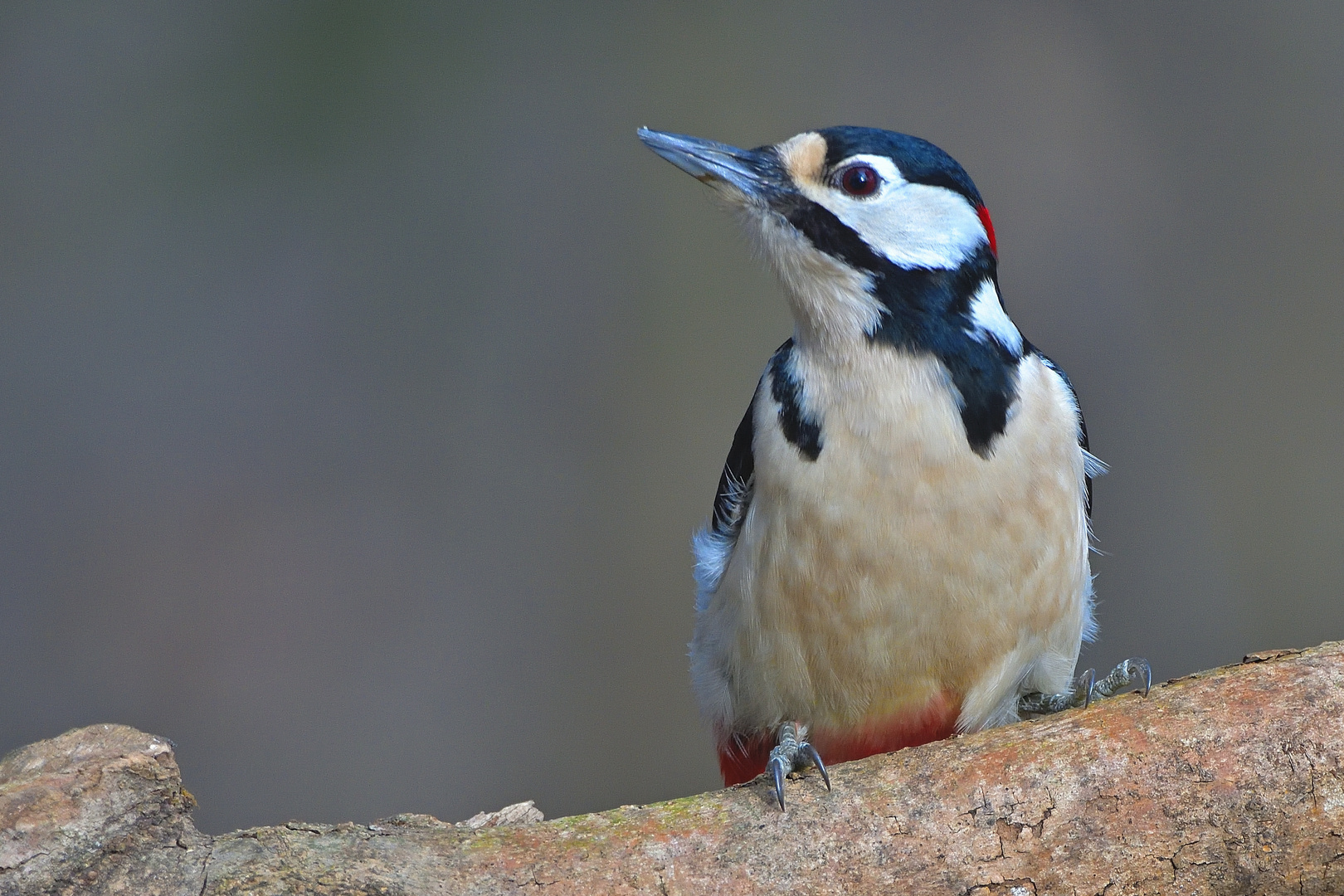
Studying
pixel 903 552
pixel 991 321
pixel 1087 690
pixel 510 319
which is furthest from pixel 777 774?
pixel 510 319

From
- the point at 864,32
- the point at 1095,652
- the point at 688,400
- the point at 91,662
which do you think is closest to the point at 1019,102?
the point at 864,32

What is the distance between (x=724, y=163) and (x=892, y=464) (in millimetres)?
640

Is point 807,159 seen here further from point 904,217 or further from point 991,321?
point 991,321

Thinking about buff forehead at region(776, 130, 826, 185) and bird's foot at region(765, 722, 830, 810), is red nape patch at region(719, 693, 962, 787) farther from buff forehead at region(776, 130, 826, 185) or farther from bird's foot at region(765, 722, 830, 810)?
buff forehead at region(776, 130, 826, 185)

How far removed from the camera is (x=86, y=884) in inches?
63.1

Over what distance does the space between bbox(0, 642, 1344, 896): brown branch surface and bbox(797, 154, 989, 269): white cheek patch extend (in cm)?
84

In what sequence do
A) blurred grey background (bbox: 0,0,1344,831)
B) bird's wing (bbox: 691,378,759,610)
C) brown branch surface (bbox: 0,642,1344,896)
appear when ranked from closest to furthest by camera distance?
brown branch surface (bbox: 0,642,1344,896), bird's wing (bbox: 691,378,759,610), blurred grey background (bbox: 0,0,1344,831)

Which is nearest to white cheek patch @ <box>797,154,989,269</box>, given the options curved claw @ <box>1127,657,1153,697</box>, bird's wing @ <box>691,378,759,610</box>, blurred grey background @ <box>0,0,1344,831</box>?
bird's wing @ <box>691,378,759,610</box>

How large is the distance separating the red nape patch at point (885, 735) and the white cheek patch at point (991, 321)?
67cm

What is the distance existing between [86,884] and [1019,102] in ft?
13.6

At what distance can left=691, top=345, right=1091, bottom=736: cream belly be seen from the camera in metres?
2.15

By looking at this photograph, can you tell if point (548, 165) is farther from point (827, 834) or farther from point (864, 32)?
point (827, 834)

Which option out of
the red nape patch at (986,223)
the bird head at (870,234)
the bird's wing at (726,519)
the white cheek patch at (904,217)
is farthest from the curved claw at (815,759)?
the red nape patch at (986,223)

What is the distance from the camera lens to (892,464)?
2.14m
